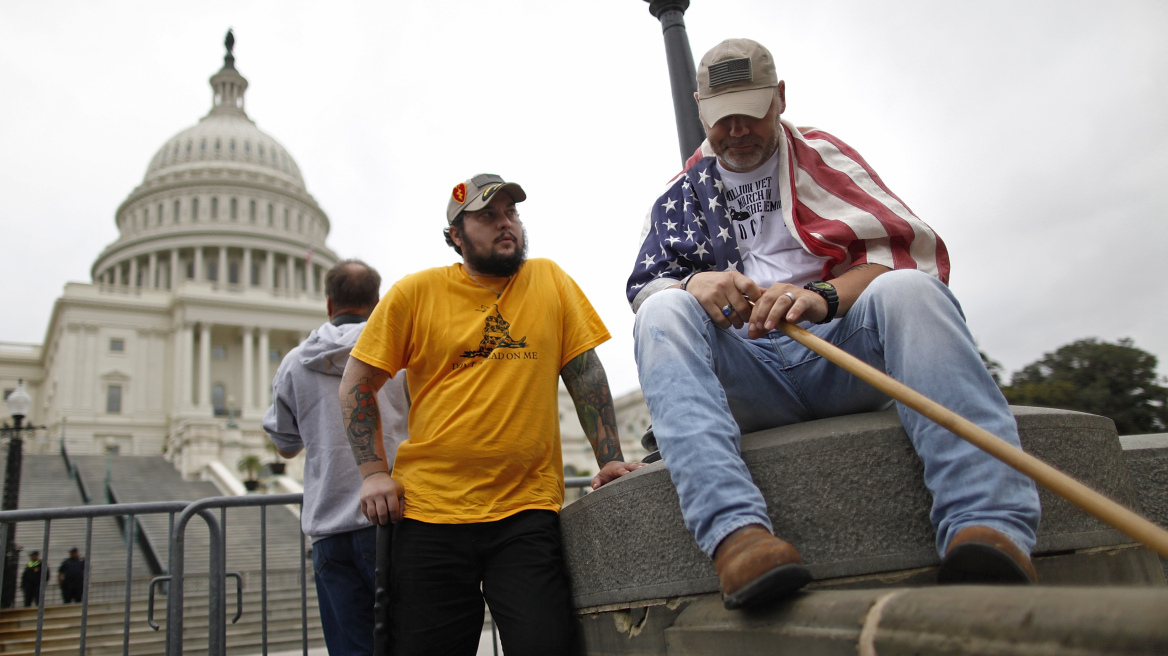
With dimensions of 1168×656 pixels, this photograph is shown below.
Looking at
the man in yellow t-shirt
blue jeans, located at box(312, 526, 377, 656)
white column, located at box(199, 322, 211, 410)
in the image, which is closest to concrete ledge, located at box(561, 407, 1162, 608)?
the man in yellow t-shirt

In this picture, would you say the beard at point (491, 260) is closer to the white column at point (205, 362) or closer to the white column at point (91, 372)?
the white column at point (205, 362)

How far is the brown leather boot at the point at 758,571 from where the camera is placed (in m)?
1.63

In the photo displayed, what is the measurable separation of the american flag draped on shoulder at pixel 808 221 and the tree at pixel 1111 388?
57.8ft

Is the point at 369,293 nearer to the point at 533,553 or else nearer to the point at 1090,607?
the point at 533,553

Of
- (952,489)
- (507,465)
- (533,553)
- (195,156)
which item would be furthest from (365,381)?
(195,156)

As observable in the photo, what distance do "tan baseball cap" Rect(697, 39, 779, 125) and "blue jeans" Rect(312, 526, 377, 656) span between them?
2266 millimetres

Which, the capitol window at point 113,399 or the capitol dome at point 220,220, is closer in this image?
the capitol window at point 113,399

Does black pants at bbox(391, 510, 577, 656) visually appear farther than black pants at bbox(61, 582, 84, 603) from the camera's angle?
No

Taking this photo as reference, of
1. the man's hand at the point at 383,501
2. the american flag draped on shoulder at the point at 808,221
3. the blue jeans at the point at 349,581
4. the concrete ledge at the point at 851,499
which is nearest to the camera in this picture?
the concrete ledge at the point at 851,499

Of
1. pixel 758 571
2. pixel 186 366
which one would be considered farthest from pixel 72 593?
pixel 186 366

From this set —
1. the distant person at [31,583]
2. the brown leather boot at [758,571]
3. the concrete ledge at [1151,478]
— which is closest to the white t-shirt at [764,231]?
the brown leather boot at [758,571]

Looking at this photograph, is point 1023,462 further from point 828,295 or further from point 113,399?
point 113,399

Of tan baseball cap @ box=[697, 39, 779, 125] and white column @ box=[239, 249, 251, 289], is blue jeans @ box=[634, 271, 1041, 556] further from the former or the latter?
white column @ box=[239, 249, 251, 289]

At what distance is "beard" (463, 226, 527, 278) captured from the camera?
298 cm
